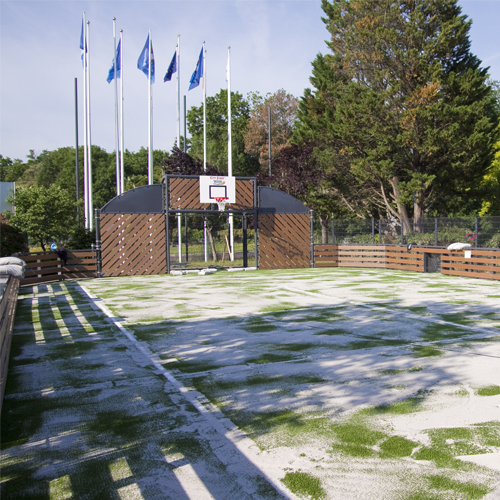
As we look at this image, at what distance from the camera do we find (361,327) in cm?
916

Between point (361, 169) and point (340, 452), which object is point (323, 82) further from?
point (340, 452)

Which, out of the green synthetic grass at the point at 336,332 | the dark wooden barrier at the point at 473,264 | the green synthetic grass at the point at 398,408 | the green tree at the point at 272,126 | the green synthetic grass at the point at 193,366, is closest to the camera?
the green synthetic grass at the point at 398,408

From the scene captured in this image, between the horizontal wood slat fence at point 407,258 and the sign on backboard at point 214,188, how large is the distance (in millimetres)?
5132

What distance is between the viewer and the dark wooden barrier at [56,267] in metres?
18.2

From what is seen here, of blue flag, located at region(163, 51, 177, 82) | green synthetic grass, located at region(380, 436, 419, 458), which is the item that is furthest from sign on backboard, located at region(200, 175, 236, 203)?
green synthetic grass, located at region(380, 436, 419, 458)

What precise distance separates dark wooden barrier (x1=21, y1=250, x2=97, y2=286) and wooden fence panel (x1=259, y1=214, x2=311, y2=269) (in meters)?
7.58

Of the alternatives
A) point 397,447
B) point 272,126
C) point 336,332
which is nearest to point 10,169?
point 272,126

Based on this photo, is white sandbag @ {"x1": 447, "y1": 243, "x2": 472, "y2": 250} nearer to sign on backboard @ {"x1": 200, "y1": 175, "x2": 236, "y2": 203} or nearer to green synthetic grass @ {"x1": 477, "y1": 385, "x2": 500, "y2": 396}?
sign on backboard @ {"x1": 200, "y1": 175, "x2": 236, "y2": 203}

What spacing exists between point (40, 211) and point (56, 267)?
7.68 meters

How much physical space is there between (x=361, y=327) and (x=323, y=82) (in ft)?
103

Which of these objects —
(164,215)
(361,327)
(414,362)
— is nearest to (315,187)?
(164,215)

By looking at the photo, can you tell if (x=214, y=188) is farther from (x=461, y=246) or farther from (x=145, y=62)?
(x=461, y=246)

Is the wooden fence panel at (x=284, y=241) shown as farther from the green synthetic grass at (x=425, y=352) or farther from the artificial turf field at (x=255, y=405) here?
the green synthetic grass at (x=425, y=352)

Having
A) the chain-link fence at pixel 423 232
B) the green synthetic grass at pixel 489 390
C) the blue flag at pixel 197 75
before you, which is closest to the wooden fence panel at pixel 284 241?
the chain-link fence at pixel 423 232
